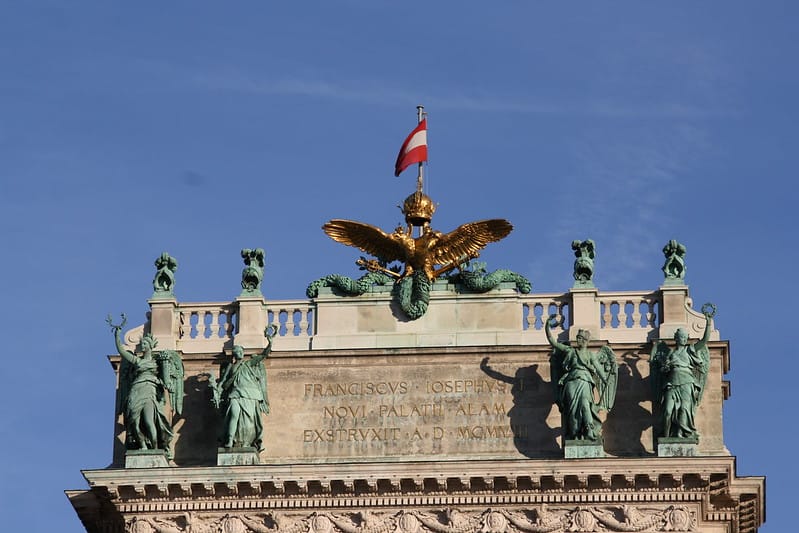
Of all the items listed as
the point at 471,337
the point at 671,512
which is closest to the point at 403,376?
the point at 471,337

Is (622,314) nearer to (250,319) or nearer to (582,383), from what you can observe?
(582,383)

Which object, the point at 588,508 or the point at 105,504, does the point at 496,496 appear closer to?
the point at 588,508

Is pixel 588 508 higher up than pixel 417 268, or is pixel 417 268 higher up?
pixel 417 268

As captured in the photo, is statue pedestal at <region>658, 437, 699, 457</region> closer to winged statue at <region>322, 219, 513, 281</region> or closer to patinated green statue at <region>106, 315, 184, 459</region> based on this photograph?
winged statue at <region>322, 219, 513, 281</region>

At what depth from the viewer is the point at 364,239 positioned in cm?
7331

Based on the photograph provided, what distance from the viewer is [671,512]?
6919cm

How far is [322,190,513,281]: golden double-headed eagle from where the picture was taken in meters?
72.8

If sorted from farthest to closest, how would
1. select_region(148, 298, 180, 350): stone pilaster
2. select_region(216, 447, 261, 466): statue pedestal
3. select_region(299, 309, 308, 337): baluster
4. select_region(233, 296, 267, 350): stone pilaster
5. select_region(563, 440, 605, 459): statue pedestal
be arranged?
select_region(299, 309, 308, 337): baluster < select_region(148, 298, 180, 350): stone pilaster < select_region(233, 296, 267, 350): stone pilaster < select_region(216, 447, 261, 466): statue pedestal < select_region(563, 440, 605, 459): statue pedestal

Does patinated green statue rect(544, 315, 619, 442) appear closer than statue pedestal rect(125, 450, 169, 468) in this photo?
Yes

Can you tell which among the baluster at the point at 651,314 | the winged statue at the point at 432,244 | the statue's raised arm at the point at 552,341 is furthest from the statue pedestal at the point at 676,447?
the winged statue at the point at 432,244

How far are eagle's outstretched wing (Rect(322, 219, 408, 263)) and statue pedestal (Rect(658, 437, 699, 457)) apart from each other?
23.4 feet

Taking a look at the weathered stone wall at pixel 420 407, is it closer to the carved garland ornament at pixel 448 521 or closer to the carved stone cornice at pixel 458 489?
the carved stone cornice at pixel 458 489

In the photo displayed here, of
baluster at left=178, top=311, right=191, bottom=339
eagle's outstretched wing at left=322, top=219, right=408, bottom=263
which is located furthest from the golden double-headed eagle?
baluster at left=178, top=311, right=191, bottom=339

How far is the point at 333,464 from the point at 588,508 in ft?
16.9
